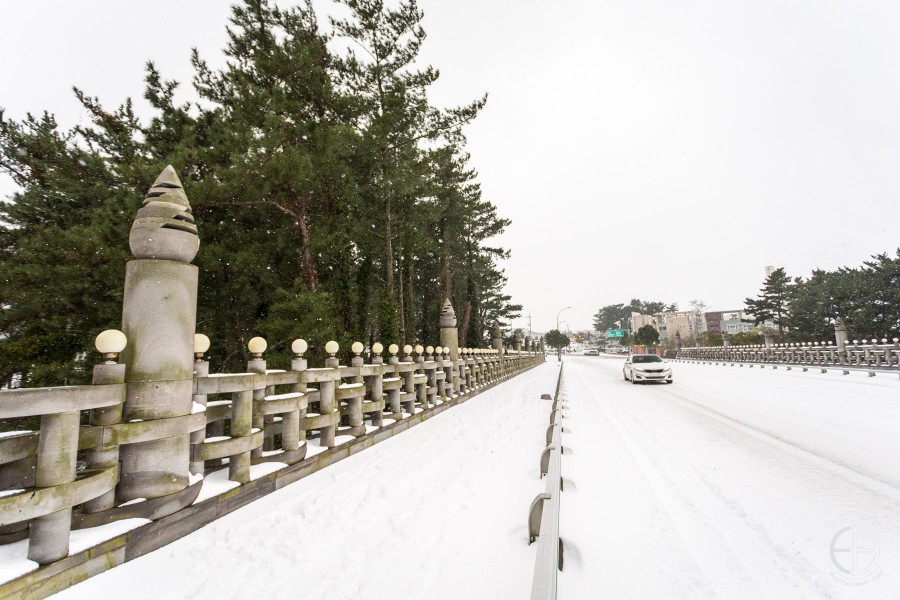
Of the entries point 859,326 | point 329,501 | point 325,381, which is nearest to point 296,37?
point 325,381

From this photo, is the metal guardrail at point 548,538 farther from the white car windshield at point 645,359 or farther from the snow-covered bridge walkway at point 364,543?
the white car windshield at point 645,359

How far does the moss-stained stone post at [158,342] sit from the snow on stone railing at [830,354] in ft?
103

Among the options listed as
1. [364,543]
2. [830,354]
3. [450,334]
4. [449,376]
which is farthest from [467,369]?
[830,354]

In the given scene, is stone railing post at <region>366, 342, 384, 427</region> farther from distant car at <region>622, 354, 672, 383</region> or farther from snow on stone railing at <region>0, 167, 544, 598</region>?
distant car at <region>622, 354, 672, 383</region>

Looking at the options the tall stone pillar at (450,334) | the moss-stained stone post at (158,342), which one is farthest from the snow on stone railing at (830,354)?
the moss-stained stone post at (158,342)

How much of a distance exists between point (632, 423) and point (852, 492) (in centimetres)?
390

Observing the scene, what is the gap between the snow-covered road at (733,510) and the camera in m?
2.46

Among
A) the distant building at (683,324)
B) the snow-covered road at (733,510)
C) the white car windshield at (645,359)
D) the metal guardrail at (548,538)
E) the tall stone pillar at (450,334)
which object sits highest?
the distant building at (683,324)

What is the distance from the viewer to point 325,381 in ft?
17.3

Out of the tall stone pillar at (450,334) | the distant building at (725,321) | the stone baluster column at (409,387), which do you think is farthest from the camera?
the distant building at (725,321)

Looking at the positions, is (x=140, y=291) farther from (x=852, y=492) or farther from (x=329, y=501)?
(x=852, y=492)

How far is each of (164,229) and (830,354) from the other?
129 ft

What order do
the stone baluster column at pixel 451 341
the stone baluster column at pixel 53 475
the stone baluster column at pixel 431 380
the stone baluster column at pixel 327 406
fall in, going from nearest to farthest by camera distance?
the stone baluster column at pixel 53 475 < the stone baluster column at pixel 327 406 < the stone baluster column at pixel 431 380 < the stone baluster column at pixel 451 341

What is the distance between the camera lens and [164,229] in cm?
350
